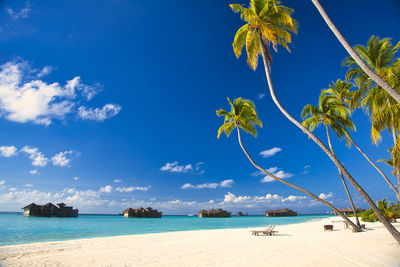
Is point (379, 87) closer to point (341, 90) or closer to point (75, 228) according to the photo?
point (341, 90)

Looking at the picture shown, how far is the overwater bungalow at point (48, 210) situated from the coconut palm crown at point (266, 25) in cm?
7121

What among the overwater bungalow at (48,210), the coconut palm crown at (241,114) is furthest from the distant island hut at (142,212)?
the coconut palm crown at (241,114)

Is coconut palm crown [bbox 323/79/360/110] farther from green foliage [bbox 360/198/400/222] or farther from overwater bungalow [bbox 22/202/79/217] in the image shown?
overwater bungalow [bbox 22/202/79/217]

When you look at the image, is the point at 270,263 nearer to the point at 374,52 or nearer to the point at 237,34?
the point at 237,34

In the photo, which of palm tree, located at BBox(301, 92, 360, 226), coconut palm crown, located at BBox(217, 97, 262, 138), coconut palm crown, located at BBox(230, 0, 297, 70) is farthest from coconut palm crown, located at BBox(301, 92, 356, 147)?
coconut palm crown, located at BBox(230, 0, 297, 70)

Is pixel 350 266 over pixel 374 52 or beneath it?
beneath

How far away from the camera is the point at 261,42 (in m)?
9.58

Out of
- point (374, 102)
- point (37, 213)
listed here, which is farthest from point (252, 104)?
point (37, 213)

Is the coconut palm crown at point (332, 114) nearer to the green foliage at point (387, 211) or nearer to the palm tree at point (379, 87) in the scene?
the palm tree at point (379, 87)

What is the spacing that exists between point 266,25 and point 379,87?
18.2ft

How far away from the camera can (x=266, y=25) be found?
957 centimetres

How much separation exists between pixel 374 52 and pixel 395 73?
12.5 feet

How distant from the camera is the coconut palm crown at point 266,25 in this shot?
946 centimetres

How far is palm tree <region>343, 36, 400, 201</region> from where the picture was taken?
7567 mm
